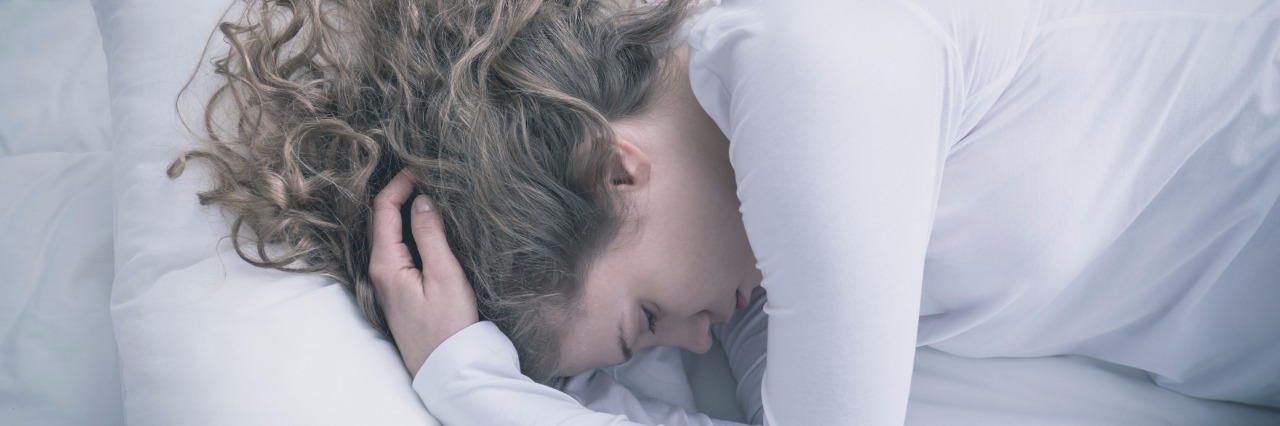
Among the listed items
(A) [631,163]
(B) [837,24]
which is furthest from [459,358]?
(B) [837,24]

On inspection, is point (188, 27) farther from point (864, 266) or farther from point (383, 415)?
point (864, 266)

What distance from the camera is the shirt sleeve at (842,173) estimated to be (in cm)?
73

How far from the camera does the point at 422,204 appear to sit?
964mm

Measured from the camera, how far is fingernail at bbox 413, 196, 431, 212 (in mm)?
962

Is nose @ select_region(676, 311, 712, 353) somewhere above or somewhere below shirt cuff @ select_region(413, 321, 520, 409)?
below

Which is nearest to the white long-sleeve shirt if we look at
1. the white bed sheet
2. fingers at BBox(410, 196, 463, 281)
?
fingers at BBox(410, 196, 463, 281)

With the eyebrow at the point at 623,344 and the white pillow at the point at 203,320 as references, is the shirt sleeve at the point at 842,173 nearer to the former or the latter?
the eyebrow at the point at 623,344

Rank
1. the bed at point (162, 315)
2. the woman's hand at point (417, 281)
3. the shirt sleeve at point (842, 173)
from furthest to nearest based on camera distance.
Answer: the woman's hand at point (417, 281) → the bed at point (162, 315) → the shirt sleeve at point (842, 173)

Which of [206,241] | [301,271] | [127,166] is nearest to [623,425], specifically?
[301,271]

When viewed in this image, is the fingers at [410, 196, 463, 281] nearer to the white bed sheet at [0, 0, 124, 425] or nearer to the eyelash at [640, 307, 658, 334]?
the eyelash at [640, 307, 658, 334]

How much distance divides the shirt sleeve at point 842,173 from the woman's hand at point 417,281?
0.36m

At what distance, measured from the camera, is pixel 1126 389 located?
1113 millimetres

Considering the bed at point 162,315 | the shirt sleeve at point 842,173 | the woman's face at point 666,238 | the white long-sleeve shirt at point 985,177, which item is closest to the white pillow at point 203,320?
the bed at point 162,315

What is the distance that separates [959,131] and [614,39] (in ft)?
1.30
